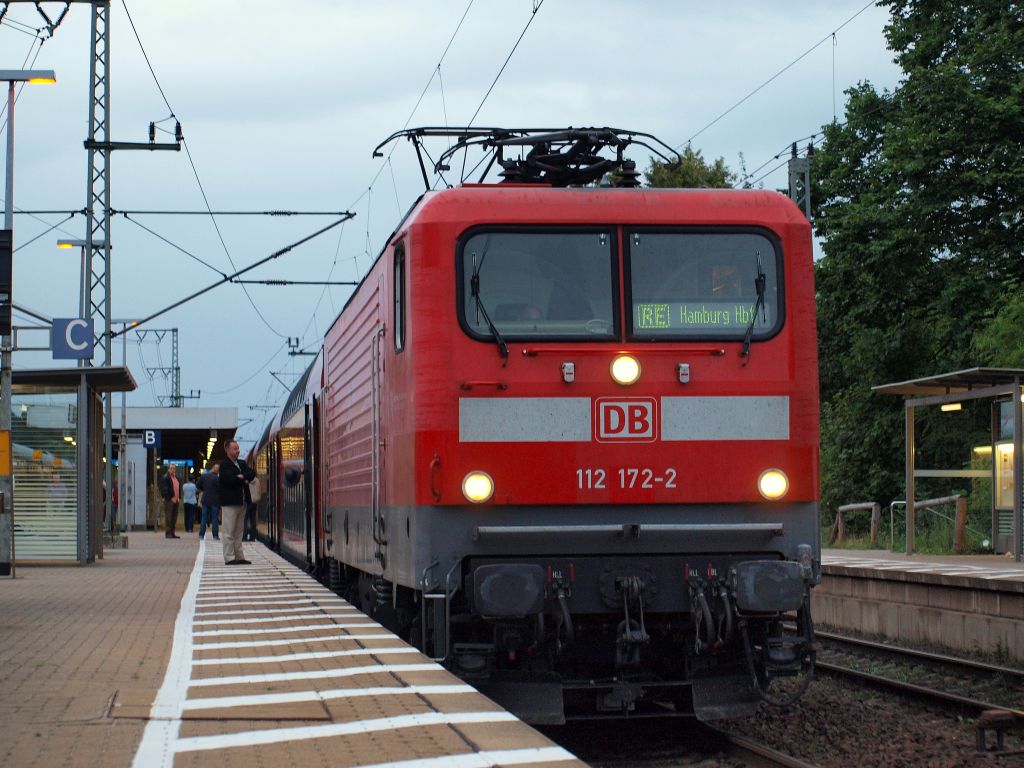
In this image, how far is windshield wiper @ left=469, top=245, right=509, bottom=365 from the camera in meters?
8.61

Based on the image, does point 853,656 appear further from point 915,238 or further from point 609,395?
point 915,238

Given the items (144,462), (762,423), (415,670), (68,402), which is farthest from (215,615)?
(144,462)

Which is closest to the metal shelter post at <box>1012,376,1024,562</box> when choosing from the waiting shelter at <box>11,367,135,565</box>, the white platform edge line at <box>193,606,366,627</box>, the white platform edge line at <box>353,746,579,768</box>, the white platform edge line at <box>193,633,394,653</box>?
the white platform edge line at <box>193,606,366,627</box>

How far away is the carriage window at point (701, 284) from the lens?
8.88 meters

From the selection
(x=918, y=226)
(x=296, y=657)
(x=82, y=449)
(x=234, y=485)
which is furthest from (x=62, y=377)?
(x=918, y=226)

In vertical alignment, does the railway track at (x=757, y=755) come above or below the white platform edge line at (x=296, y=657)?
below

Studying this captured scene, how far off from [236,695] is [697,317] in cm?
341

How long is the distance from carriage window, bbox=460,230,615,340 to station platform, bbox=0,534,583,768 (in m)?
1.96

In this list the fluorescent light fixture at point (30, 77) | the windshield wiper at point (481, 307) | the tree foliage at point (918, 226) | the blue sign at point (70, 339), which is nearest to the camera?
the windshield wiper at point (481, 307)

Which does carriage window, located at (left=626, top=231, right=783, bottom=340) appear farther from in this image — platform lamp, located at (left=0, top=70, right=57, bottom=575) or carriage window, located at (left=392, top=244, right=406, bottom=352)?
platform lamp, located at (left=0, top=70, right=57, bottom=575)

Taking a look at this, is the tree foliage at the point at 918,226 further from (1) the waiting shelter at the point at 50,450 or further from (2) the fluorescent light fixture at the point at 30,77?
(2) the fluorescent light fixture at the point at 30,77

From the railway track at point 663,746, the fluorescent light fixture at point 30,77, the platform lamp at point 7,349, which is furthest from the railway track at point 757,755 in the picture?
the fluorescent light fixture at point 30,77

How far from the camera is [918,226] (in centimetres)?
3181

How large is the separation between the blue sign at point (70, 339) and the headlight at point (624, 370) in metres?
16.6
